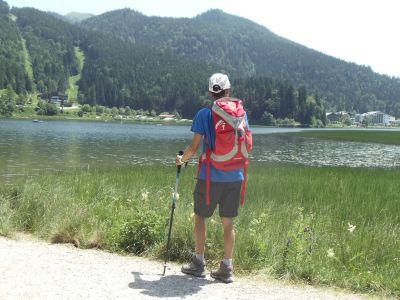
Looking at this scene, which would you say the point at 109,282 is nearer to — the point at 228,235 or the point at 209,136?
the point at 228,235

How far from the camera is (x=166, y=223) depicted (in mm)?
8312

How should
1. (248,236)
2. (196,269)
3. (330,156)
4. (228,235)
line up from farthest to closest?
(330,156), (248,236), (196,269), (228,235)

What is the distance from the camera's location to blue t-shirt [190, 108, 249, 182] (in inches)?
246

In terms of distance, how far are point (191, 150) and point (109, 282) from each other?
85.9 inches

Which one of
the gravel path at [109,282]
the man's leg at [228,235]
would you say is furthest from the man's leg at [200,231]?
the gravel path at [109,282]

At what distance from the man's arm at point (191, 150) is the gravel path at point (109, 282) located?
1765 mm

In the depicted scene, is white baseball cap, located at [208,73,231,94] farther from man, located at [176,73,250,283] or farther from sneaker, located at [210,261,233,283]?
sneaker, located at [210,261,233,283]

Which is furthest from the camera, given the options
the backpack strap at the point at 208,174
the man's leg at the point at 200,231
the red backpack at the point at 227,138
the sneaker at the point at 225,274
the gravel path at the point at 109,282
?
the man's leg at the point at 200,231

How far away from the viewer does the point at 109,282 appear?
612cm

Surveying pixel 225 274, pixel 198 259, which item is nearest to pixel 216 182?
pixel 198 259

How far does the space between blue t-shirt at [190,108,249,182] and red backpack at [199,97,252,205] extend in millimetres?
69

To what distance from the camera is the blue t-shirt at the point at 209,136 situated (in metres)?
6.25

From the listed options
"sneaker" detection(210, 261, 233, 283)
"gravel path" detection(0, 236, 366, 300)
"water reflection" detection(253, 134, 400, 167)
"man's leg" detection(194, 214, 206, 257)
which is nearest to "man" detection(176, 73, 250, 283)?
"sneaker" detection(210, 261, 233, 283)

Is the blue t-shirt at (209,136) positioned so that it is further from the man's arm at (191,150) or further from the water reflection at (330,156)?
the water reflection at (330,156)
